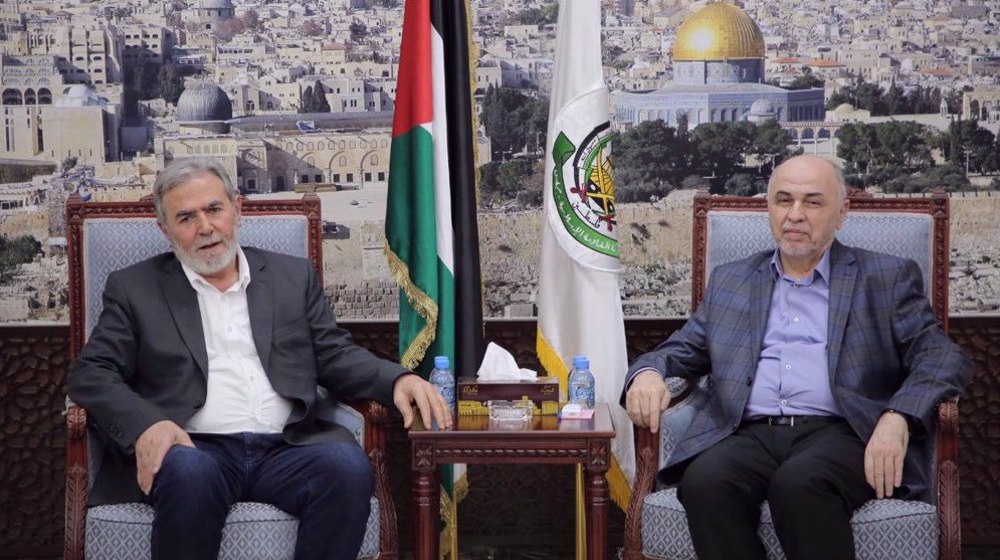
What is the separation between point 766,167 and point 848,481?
1.44 metres

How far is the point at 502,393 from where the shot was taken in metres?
3.25

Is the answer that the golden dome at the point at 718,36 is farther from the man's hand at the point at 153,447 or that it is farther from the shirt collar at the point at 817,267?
the man's hand at the point at 153,447

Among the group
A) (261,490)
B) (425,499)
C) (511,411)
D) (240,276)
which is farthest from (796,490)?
(240,276)

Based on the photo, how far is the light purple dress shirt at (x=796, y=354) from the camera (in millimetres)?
3289

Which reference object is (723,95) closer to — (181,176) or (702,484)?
(702,484)

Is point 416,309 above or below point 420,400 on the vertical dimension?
above

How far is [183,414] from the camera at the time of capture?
3221 mm

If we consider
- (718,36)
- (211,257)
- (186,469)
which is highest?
(718,36)

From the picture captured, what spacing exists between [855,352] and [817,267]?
261 millimetres

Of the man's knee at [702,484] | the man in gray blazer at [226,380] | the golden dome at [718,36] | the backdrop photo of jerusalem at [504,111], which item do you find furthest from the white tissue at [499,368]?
the golden dome at [718,36]

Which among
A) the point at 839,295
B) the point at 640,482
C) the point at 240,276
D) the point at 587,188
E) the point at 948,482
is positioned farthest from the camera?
the point at 587,188

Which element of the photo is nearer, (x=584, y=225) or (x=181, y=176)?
(x=181, y=176)

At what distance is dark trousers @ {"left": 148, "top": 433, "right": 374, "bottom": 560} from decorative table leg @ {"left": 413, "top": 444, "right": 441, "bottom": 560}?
123 mm

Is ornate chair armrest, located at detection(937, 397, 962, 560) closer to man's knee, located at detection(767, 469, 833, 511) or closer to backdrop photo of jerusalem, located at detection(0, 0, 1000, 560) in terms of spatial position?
man's knee, located at detection(767, 469, 833, 511)
